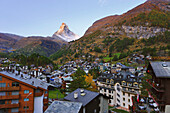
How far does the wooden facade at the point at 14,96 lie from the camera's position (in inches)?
1359

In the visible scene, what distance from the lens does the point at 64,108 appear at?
24.3 metres

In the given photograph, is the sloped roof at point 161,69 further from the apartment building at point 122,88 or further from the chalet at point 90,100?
the apartment building at point 122,88

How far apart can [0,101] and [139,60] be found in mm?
140934

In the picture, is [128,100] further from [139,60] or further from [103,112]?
[139,60]

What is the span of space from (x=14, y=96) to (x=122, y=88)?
4116 cm

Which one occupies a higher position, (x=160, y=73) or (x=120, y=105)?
(x=160, y=73)

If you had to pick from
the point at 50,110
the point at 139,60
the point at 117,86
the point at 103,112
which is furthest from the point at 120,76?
the point at 139,60

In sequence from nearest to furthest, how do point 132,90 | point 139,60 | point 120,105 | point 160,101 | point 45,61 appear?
point 160,101 → point 132,90 → point 120,105 → point 139,60 → point 45,61

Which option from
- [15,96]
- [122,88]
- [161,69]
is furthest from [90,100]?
[122,88]

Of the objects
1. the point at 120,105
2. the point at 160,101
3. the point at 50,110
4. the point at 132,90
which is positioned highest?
the point at 160,101

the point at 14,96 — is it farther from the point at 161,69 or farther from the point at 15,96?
the point at 161,69

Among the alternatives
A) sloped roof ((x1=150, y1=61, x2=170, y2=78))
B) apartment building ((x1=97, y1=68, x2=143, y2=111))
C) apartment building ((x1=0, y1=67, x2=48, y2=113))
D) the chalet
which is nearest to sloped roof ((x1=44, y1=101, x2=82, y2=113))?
the chalet

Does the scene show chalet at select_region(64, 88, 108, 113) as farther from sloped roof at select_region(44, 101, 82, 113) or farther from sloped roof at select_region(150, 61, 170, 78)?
sloped roof at select_region(150, 61, 170, 78)

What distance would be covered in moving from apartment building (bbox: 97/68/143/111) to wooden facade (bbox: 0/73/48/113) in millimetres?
36256
